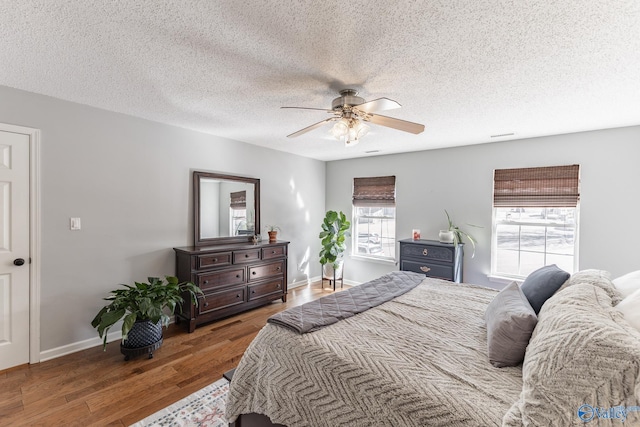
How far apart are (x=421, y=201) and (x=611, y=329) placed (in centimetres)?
375

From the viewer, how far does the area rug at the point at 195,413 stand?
184cm

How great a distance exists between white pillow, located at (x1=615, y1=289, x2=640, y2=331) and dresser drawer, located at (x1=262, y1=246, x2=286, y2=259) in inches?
137

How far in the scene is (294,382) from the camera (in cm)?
145

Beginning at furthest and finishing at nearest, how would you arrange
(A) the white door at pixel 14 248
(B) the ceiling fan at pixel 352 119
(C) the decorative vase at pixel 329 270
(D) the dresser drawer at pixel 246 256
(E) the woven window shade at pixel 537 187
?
(C) the decorative vase at pixel 329 270 → (D) the dresser drawer at pixel 246 256 → (E) the woven window shade at pixel 537 187 → (A) the white door at pixel 14 248 → (B) the ceiling fan at pixel 352 119

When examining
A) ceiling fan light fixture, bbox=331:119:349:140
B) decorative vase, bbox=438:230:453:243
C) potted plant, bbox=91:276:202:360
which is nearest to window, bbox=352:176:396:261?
decorative vase, bbox=438:230:453:243

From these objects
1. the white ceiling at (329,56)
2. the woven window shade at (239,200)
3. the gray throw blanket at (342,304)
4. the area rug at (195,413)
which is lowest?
the area rug at (195,413)

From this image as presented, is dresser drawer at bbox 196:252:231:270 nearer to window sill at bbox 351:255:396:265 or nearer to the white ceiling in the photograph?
the white ceiling

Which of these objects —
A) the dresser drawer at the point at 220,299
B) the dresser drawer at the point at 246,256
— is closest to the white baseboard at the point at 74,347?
the dresser drawer at the point at 220,299

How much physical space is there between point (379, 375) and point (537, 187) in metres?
3.66

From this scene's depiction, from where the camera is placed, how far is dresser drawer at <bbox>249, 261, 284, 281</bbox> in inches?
151

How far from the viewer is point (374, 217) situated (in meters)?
5.22

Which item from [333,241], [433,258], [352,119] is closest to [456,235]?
[433,258]

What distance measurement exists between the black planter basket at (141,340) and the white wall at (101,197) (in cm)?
60

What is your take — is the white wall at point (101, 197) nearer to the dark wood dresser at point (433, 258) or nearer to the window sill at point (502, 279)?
the dark wood dresser at point (433, 258)
